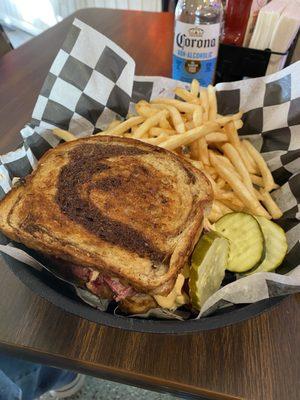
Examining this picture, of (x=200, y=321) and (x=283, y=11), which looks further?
(x=283, y=11)

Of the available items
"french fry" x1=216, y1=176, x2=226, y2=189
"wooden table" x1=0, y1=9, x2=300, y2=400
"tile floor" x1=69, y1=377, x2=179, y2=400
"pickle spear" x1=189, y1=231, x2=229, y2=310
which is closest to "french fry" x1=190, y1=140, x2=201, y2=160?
"french fry" x1=216, y1=176, x2=226, y2=189

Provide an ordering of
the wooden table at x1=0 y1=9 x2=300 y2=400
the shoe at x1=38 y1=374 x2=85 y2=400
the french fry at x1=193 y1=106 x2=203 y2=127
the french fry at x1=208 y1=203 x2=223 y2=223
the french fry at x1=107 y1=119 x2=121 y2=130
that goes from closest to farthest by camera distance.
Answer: the wooden table at x1=0 y1=9 x2=300 y2=400
the french fry at x1=208 y1=203 x2=223 y2=223
the french fry at x1=193 y1=106 x2=203 y2=127
the french fry at x1=107 y1=119 x2=121 y2=130
the shoe at x1=38 y1=374 x2=85 y2=400

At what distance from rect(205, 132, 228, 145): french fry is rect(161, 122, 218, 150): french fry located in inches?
2.6

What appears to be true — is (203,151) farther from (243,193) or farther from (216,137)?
(243,193)

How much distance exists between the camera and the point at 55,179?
96 centimetres

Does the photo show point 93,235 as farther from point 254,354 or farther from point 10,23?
point 10,23

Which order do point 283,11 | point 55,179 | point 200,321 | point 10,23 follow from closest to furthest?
1. point 200,321
2. point 55,179
3. point 283,11
4. point 10,23

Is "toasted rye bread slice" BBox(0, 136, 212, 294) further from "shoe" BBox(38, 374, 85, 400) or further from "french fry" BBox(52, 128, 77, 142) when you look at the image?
"shoe" BBox(38, 374, 85, 400)

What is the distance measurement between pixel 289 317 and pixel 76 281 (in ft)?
1.63

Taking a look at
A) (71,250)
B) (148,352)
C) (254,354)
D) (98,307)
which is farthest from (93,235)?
(254,354)

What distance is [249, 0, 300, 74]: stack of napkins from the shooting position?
51.8 inches

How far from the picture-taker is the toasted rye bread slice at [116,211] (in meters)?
0.79

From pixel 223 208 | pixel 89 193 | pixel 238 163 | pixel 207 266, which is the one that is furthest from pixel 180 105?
pixel 207 266

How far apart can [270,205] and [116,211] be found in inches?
18.4
